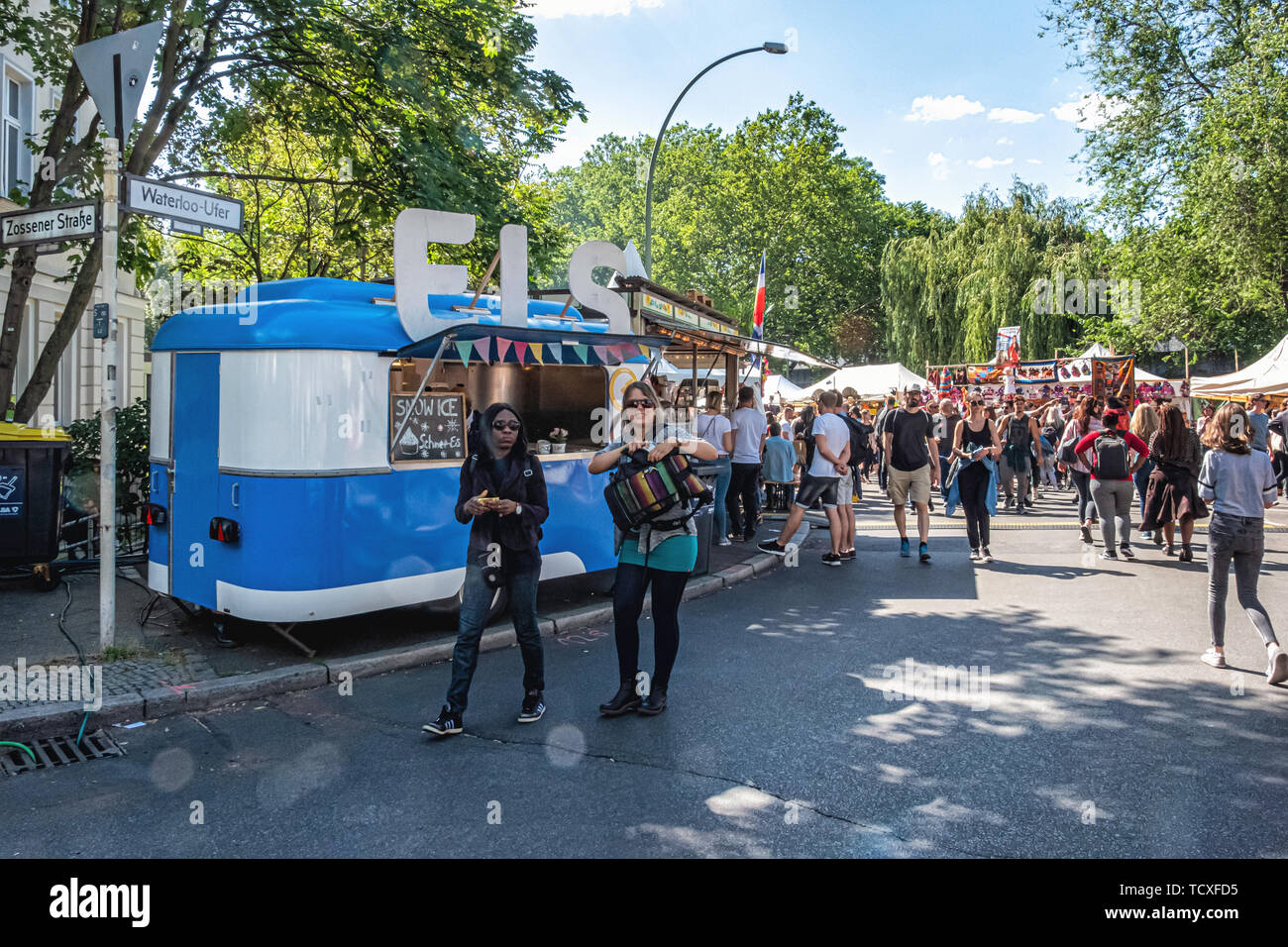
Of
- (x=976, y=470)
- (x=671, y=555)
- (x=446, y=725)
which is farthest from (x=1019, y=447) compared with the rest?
(x=446, y=725)

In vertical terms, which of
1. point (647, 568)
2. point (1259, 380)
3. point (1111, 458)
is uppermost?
point (1259, 380)

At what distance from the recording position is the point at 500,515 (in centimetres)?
507

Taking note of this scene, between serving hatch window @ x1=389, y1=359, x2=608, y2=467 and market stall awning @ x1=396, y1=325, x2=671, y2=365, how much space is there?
14.6 inches

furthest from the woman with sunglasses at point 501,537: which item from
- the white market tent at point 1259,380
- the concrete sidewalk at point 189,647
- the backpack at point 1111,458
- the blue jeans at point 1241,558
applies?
the white market tent at point 1259,380

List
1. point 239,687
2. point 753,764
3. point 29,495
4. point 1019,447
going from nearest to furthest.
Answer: point 753,764, point 239,687, point 29,495, point 1019,447

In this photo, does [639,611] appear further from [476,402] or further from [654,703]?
[476,402]

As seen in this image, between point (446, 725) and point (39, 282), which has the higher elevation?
point (39, 282)

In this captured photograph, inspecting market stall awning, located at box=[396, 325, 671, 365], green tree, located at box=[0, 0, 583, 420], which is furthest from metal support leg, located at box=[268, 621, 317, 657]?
green tree, located at box=[0, 0, 583, 420]

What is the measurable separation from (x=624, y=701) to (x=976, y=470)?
6.76 metres

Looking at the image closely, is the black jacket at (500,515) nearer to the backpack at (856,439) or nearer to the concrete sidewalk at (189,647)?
the concrete sidewalk at (189,647)

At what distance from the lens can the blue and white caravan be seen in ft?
19.9

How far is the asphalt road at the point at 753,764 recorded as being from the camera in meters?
3.63
